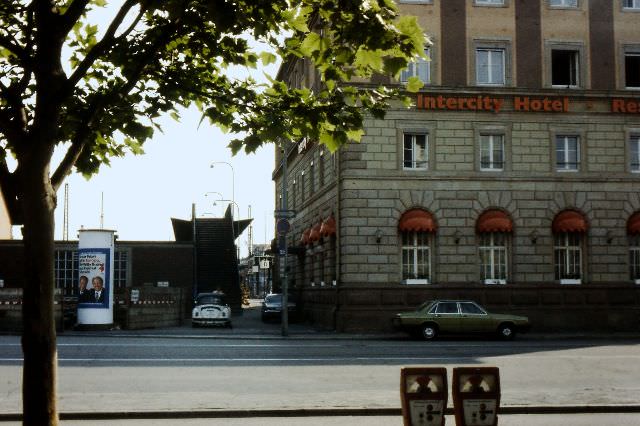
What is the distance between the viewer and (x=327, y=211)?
126 ft

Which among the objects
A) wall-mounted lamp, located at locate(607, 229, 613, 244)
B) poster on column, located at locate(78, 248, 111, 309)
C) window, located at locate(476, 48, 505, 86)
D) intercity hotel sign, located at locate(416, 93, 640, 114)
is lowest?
poster on column, located at locate(78, 248, 111, 309)

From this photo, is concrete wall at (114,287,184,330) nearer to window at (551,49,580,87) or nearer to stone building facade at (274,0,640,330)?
stone building facade at (274,0,640,330)

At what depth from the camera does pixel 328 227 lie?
1432 inches

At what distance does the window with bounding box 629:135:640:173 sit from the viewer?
36125 mm

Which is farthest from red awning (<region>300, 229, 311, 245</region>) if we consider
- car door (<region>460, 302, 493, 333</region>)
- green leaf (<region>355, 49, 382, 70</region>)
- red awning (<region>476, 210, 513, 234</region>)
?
green leaf (<region>355, 49, 382, 70</region>)

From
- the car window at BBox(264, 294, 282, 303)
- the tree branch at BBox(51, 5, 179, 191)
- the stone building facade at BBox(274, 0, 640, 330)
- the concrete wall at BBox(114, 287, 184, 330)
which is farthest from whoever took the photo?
the car window at BBox(264, 294, 282, 303)

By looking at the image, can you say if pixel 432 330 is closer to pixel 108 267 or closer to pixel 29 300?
pixel 108 267

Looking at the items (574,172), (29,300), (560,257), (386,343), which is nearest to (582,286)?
(560,257)

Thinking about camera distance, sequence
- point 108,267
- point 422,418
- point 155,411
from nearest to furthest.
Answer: point 422,418 < point 155,411 < point 108,267

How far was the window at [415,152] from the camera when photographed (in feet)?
115

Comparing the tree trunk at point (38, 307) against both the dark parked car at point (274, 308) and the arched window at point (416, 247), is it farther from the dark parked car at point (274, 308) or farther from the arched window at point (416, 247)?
the dark parked car at point (274, 308)

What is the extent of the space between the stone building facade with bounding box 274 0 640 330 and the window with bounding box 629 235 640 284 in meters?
0.05

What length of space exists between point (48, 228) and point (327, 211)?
103ft

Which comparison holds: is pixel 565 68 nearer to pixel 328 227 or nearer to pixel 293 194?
pixel 328 227
